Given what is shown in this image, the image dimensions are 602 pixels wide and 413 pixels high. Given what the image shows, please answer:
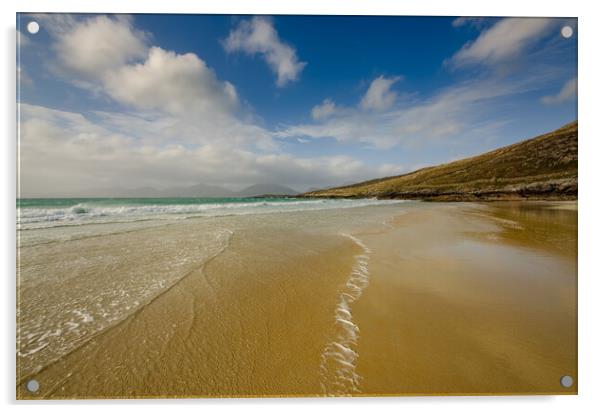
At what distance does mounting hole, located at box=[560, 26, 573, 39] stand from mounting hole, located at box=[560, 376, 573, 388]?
4.30m

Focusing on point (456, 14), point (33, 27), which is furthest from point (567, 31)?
point (33, 27)

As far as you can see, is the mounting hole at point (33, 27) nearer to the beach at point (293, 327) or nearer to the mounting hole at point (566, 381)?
the beach at point (293, 327)

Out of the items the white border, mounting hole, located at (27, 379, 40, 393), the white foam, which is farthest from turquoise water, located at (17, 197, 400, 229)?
the white foam

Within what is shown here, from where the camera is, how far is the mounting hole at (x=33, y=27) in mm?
2984

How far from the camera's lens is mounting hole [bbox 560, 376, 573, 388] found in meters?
2.27

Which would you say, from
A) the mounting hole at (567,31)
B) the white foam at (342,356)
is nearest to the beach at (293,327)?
the white foam at (342,356)

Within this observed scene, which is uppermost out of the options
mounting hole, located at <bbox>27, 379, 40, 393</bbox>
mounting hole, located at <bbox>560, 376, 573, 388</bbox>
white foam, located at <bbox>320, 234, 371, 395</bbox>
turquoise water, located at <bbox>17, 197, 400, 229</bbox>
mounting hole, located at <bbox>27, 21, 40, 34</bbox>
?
mounting hole, located at <bbox>27, 21, 40, 34</bbox>

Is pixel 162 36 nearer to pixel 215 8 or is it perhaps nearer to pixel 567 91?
pixel 215 8

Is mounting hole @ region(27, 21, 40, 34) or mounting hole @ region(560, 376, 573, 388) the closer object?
mounting hole @ region(560, 376, 573, 388)

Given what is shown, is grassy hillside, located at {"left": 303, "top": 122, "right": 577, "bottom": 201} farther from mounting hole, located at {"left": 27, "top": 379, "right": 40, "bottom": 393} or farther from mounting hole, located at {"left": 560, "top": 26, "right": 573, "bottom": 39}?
mounting hole, located at {"left": 27, "top": 379, "right": 40, "bottom": 393}

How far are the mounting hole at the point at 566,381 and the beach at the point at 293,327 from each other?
0.05m

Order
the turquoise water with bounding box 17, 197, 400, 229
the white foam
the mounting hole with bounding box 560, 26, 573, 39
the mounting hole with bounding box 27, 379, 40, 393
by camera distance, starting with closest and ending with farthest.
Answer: the white foam
the mounting hole with bounding box 27, 379, 40, 393
the mounting hole with bounding box 560, 26, 573, 39
the turquoise water with bounding box 17, 197, 400, 229

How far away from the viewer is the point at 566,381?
2.29 meters
